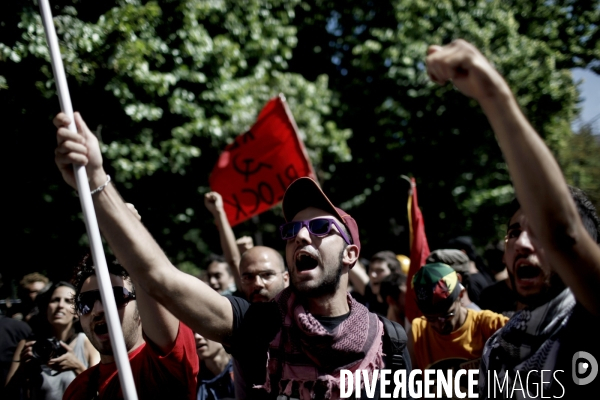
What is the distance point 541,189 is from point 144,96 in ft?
20.3

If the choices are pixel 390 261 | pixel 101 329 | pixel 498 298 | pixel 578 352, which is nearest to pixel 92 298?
pixel 101 329

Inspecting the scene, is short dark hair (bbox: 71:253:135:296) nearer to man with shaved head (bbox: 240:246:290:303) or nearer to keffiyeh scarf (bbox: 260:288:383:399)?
keffiyeh scarf (bbox: 260:288:383:399)

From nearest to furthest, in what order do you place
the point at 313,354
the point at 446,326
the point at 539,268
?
the point at 539,268 < the point at 313,354 < the point at 446,326

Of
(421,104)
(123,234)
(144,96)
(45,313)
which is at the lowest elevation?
(123,234)

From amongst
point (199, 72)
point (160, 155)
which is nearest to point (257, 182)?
point (160, 155)

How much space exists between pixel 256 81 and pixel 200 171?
5.13ft

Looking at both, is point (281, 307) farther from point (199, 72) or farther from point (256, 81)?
point (256, 81)

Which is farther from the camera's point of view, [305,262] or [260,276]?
[260,276]

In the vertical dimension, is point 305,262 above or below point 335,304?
above

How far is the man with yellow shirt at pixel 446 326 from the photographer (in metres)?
3.34

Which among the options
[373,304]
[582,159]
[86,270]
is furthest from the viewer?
[582,159]

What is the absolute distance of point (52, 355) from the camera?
153 inches

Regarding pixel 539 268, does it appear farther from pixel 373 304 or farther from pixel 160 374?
pixel 373 304

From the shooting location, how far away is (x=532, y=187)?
5.12ft
